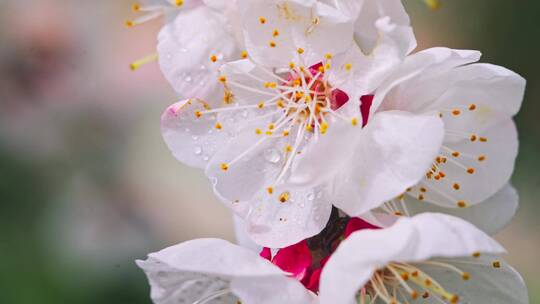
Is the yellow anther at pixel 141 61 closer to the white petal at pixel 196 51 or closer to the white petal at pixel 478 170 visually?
the white petal at pixel 196 51

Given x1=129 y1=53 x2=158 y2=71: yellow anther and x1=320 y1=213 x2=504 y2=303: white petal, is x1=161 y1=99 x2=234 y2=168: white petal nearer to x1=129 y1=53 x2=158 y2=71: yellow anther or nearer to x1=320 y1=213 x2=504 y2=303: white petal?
x1=129 y1=53 x2=158 y2=71: yellow anther

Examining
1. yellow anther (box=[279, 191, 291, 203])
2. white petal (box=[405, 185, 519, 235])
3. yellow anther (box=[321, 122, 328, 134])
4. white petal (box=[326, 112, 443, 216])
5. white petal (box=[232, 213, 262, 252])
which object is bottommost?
white petal (box=[405, 185, 519, 235])

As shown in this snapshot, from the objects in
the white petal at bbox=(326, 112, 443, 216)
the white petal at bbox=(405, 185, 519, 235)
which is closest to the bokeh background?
the white petal at bbox=(405, 185, 519, 235)

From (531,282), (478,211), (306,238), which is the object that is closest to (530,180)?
(531,282)

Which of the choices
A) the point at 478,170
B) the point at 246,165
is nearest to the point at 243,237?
the point at 246,165

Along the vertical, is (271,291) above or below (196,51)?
below

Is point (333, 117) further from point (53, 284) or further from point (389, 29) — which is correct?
point (53, 284)

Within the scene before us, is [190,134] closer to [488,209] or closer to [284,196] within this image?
[284,196]
